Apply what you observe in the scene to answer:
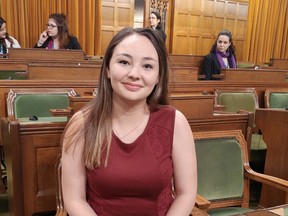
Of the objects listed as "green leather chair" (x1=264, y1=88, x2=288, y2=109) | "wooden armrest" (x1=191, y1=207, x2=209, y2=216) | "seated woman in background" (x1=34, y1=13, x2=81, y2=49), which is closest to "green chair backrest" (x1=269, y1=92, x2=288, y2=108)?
"green leather chair" (x1=264, y1=88, x2=288, y2=109)

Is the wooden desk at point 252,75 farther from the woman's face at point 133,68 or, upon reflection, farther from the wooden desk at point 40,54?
the woman's face at point 133,68

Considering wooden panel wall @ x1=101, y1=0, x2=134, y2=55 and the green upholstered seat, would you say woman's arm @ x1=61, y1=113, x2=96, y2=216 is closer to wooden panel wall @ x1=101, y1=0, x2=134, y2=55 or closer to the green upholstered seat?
the green upholstered seat

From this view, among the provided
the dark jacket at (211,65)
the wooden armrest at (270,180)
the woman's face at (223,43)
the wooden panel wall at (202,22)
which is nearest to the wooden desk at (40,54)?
the dark jacket at (211,65)

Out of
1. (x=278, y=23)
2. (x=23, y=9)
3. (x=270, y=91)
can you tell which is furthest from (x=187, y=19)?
(x=270, y=91)

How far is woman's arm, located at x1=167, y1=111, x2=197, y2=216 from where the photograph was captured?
119cm

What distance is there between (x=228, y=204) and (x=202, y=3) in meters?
6.72

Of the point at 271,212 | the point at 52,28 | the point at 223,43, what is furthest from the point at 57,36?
the point at 271,212

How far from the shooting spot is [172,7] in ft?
23.7

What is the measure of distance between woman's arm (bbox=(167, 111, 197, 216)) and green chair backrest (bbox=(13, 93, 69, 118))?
1301 millimetres

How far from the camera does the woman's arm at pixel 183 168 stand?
3.90ft

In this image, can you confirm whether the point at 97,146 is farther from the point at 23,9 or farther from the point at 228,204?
the point at 23,9

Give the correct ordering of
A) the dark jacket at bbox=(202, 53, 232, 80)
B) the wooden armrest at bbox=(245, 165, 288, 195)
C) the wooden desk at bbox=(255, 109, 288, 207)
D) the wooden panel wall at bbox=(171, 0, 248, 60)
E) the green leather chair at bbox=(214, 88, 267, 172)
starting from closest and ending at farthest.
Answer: the wooden armrest at bbox=(245, 165, 288, 195) < the wooden desk at bbox=(255, 109, 288, 207) < the green leather chair at bbox=(214, 88, 267, 172) < the dark jacket at bbox=(202, 53, 232, 80) < the wooden panel wall at bbox=(171, 0, 248, 60)

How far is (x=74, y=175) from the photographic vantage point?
3.71 ft

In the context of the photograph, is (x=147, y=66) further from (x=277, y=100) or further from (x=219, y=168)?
(x=277, y=100)
